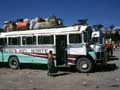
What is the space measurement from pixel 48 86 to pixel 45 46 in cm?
669

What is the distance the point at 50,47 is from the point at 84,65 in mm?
2603

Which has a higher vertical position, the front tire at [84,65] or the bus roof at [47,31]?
the bus roof at [47,31]

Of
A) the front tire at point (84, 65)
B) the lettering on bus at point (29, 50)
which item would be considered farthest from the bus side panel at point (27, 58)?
the front tire at point (84, 65)

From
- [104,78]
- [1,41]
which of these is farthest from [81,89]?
[1,41]

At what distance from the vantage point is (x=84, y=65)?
19.2 m

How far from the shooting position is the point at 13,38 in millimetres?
22594

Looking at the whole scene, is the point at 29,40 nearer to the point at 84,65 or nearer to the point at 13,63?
the point at 13,63

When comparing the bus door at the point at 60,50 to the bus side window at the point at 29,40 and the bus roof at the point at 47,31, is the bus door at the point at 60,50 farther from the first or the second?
the bus side window at the point at 29,40

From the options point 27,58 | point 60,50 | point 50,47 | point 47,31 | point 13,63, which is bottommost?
point 13,63

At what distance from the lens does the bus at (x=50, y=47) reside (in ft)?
63.0

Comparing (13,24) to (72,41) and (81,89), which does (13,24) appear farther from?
(81,89)

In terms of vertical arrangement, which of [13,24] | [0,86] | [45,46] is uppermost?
[13,24]

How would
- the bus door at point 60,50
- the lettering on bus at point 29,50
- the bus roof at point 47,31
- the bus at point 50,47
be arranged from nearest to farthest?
the bus at point 50,47
the bus roof at point 47,31
the bus door at point 60,50
the lettering on bus at point 29,50

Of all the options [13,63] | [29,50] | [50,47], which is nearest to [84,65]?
[50,47]
